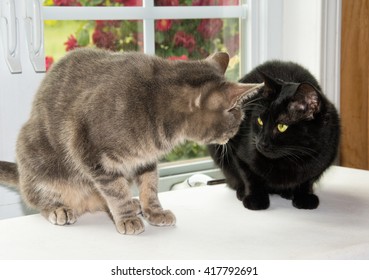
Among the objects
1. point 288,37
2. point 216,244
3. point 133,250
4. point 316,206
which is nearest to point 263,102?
point 316,206

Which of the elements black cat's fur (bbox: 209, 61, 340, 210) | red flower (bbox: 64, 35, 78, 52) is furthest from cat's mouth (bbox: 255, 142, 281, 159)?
red flower (bbox: 64, 35, 78, 52)

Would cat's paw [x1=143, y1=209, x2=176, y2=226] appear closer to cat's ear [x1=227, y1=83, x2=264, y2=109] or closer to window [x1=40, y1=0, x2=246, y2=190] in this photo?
cat's ear [x1=227, y1=83, x2=264, y2=109]

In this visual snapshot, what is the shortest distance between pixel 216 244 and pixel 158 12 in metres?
1.02

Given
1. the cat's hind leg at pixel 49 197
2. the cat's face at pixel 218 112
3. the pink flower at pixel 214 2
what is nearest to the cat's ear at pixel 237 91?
the cat's face at pixel 218 112

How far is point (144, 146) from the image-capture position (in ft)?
4.24

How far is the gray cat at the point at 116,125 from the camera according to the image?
1.26m

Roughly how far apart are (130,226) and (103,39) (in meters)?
0.85

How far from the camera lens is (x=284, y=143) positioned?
1436mm

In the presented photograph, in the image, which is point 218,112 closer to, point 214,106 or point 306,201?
point 214,106

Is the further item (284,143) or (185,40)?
(185,40)

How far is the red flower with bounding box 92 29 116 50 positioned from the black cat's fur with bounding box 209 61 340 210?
577 mm

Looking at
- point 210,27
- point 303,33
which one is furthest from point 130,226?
point 303,33

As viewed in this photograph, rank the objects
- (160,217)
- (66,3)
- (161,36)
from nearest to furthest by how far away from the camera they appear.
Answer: (160,217)
(66,3)
(161,36)

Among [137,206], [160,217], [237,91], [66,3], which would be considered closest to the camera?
[237,91]
